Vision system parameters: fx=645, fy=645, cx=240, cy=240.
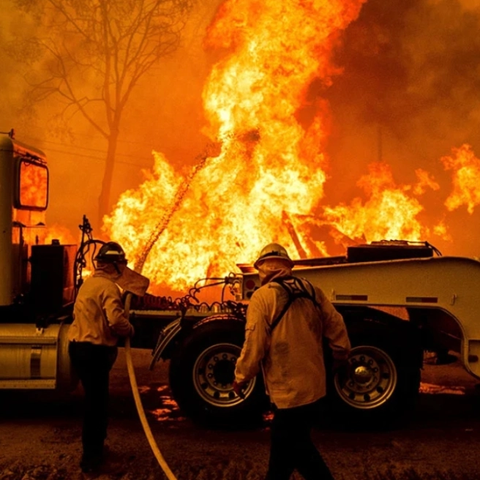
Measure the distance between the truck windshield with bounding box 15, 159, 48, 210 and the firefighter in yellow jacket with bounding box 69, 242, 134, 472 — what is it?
2082mm

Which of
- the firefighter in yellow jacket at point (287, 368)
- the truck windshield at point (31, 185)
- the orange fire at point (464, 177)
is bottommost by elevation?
the firefighter in yellow jacket at point (287, 368)

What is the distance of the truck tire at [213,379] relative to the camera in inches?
261

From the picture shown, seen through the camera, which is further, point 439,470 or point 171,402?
point 171,402

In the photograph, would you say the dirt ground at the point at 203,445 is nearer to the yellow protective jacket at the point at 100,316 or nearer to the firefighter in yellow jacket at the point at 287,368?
the yellow protective jacket at the point at 100,316

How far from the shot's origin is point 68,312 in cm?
758

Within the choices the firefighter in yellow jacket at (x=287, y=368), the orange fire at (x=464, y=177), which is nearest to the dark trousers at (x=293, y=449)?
the firefighter in yellow jacket at (x=287, y=368)

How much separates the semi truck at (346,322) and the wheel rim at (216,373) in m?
0.01

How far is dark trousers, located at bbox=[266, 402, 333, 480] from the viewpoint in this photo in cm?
412

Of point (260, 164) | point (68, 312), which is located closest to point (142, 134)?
point (260, 164)

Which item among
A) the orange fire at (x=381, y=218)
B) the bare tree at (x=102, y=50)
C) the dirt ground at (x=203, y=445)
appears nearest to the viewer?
the dirt ground at (x=203, y=445)

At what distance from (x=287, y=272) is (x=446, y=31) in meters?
16.2

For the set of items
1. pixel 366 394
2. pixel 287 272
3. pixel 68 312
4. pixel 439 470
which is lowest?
pixel 439 470

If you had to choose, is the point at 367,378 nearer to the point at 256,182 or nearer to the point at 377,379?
the point at 377,379

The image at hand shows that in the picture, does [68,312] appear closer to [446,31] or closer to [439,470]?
[439,470]
